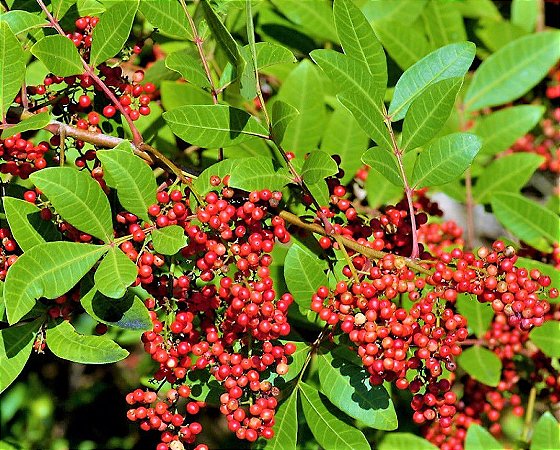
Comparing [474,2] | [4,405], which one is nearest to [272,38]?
[474,2]

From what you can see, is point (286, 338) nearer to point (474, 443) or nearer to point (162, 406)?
point (162, 406)

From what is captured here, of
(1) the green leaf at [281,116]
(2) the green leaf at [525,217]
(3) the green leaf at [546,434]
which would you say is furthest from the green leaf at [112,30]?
(3) the green leaf at [546,434]

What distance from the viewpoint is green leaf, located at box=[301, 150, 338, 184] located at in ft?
4.08

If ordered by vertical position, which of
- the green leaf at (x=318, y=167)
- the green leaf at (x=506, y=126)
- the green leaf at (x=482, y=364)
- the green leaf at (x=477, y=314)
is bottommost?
the green leaf at (x=482, y=364)

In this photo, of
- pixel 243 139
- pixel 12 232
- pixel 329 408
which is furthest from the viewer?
pixel 329 408

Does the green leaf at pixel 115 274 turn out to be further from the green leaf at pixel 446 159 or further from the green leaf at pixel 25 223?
the green leaf at pixel 446 159

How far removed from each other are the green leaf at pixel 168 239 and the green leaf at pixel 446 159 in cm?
45

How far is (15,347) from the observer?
4.33ft

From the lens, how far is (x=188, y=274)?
1276 mm

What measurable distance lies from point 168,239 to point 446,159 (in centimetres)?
51

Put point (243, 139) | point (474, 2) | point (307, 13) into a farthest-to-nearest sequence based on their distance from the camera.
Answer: point (474, 2) → point (307, 13) → point (243, 139)

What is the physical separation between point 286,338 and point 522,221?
0.74 meters

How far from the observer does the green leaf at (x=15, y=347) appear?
1.29 meters

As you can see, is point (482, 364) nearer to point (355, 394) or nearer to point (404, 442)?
point (404, 442)
